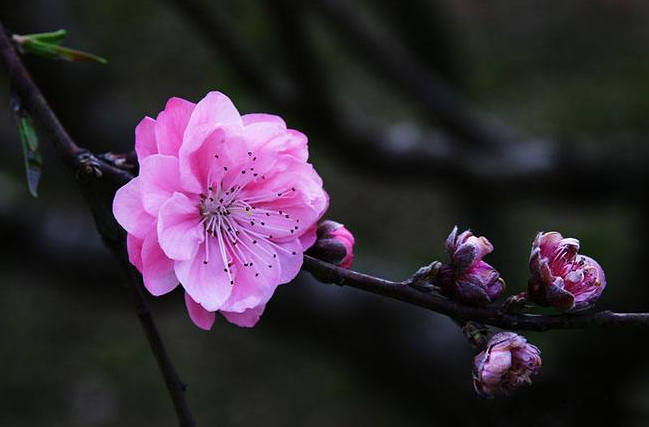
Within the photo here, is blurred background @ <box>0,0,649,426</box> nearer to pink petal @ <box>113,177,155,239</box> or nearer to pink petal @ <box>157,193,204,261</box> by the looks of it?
pink petal @ <box>157,193,204,261</box>

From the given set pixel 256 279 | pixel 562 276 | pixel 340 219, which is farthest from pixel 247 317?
pixel 340 219

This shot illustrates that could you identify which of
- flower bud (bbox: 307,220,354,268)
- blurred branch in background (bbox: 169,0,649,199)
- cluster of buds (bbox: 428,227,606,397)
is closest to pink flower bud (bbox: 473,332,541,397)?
cluster of buds (bbox: 428,227,606,397)

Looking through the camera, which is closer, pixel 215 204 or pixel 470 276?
pixel 470 276

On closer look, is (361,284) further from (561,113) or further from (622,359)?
(561,113)

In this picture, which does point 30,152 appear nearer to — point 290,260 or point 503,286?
point 290,260

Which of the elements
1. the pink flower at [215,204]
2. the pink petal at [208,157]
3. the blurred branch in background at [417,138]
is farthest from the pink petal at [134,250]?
the blurred branch in background at [417,138]

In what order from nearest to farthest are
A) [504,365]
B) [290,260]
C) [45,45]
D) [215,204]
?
1. [504,365]
2. [290,260]
3. [215,204]
4. [45,45]

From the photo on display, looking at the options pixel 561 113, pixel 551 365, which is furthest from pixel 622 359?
pixel 561 113
